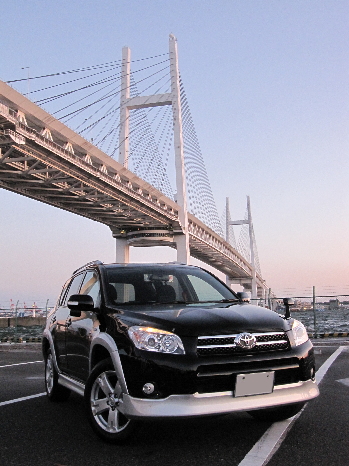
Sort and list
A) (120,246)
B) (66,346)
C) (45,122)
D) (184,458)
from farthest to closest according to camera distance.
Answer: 1. (120,246)
2. (45,122)
3. (66,346)
4. (184,458)

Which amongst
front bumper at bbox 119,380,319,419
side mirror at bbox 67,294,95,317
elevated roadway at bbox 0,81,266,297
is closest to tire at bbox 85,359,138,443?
front bumper at bbox 119,380,319,419

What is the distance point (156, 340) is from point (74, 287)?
2.50m

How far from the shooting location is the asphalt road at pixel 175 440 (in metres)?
3.85

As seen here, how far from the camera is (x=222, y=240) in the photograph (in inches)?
2422

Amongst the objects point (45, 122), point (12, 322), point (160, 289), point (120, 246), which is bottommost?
point (12, 322)

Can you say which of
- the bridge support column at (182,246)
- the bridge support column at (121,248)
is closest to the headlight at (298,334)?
the bridge support column at (182,246)

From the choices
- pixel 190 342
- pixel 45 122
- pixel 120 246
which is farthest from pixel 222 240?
pixel 190 342

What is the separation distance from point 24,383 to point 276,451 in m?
5.12

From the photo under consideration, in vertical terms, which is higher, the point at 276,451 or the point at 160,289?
the point at 160,289

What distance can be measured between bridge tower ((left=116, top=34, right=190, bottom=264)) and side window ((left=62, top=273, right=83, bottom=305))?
38.9m

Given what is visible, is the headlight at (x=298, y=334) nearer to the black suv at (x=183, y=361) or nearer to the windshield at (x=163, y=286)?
the black suv at (x=183, y=361)

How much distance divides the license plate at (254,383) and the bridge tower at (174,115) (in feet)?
136

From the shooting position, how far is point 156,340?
4.09 metres

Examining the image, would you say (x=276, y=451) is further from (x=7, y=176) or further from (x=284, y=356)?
(x=7, y=176)
